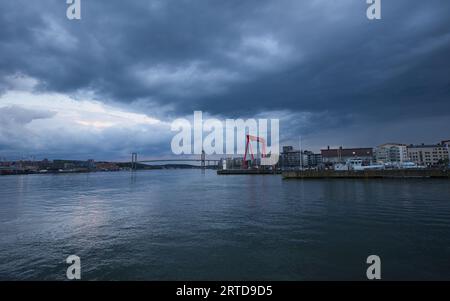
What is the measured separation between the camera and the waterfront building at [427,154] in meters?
116

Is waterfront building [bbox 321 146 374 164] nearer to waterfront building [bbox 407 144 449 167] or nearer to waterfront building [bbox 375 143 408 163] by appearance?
waterfront building [bbox 375 143 408 163]

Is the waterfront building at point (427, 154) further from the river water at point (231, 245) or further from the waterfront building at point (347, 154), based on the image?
the river water at point (231, 245)

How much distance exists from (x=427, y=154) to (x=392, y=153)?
50.6ft

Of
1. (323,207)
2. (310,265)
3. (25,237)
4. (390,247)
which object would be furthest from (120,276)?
(323,207)

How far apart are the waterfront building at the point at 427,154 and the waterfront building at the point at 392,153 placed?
12.3ft

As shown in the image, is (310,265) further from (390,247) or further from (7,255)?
(7,255)

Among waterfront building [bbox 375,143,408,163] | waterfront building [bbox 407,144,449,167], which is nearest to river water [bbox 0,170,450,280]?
waterfront building [bbox 375,143,408,163]

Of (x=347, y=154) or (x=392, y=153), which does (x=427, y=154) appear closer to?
(x=392, y=153)

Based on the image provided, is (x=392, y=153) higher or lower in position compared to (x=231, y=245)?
higher

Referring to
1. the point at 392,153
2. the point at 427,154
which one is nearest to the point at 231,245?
the point at 392,153

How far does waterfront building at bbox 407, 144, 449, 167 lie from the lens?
115637 millimetres

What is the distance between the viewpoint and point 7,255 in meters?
9.25

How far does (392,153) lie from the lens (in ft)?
402
